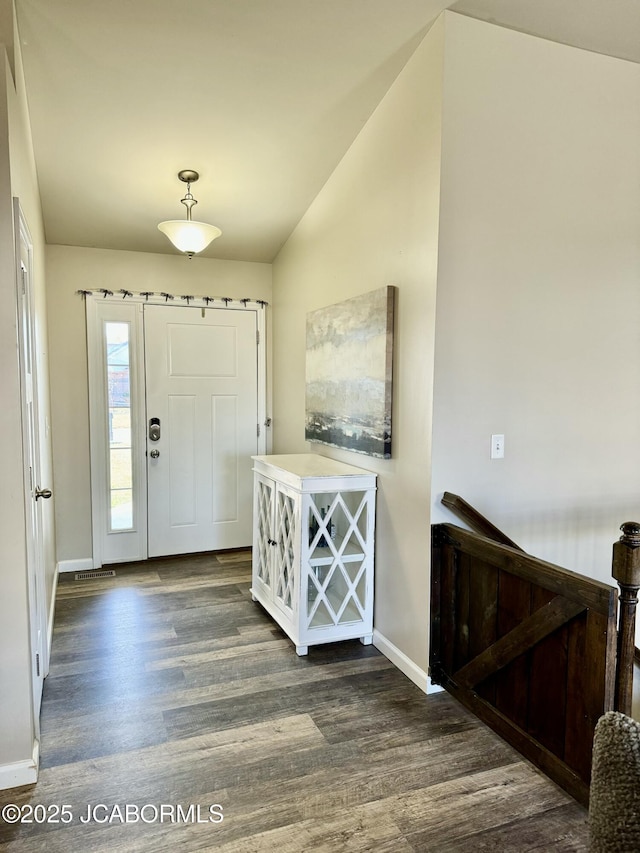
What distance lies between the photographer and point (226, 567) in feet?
13.7

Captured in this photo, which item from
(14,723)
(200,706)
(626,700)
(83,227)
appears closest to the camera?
(626,700)

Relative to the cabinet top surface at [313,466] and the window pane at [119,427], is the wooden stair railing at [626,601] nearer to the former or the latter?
the cabinet top surface at [313,466]

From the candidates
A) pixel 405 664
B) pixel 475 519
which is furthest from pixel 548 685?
pixel 405 664

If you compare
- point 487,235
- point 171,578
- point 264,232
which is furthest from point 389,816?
point 264,232

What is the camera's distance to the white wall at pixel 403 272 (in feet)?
7.78

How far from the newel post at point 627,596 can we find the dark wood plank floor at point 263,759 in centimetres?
49

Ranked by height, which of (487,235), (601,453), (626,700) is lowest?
(626,700)

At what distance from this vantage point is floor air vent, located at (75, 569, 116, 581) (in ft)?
12.9

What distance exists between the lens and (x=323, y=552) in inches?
112

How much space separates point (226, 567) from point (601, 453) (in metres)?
2.76

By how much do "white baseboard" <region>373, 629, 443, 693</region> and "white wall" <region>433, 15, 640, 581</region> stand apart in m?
0.74

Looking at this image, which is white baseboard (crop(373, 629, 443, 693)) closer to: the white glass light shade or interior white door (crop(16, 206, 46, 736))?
Answer: interior white door (crop(16, 206, 46, 736))

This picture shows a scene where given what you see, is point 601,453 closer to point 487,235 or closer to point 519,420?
point 519,420

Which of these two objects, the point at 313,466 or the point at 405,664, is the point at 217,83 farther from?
the point at 405,664
